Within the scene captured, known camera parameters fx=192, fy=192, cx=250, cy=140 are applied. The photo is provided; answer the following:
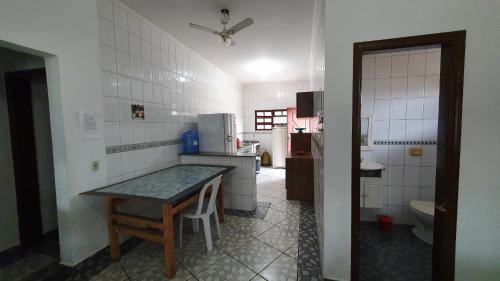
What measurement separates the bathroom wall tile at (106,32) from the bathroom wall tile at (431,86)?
3.48 metres

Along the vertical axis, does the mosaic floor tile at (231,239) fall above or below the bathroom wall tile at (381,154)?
below

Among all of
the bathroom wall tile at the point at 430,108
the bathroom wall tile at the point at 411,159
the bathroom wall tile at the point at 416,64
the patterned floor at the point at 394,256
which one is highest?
the bathroom wall tile at the point at 416,64

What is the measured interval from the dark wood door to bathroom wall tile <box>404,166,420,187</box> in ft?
13.3

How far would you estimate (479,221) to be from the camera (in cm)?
120

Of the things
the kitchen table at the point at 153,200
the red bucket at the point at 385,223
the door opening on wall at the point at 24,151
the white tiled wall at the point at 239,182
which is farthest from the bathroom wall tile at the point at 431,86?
the door opening on wall at the point at 24,151

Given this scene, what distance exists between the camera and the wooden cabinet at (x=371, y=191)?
2115 millimetres

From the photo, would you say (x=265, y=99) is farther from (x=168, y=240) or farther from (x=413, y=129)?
(x=168, y=240)

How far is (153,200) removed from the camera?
151 centimetres

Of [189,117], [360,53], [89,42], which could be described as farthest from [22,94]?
[360,53]

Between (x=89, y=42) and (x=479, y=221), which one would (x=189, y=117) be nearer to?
(x=89, y=42)

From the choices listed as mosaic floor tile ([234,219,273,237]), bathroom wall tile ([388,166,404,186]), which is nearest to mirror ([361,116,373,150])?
bathroom wall tile ([388,166,404,186])

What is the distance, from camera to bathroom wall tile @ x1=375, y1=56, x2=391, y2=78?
2309 mm

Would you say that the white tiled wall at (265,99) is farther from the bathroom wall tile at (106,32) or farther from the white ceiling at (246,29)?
the bathroom wall tile at (106,32)

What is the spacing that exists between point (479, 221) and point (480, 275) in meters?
0.35
